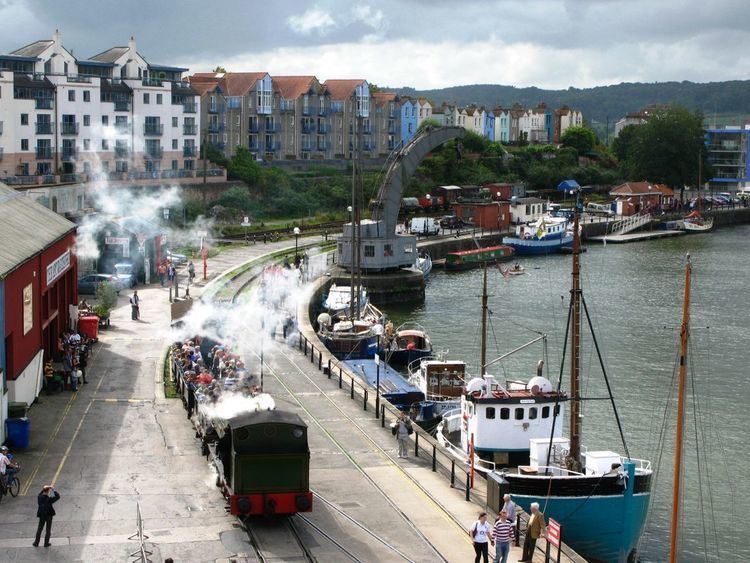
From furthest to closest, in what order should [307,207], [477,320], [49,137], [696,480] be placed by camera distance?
1. [307,207]
2. [49,137]
3. [477,320]
4. [696,480]

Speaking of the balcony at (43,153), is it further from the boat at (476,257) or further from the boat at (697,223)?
the boat at (697,223)

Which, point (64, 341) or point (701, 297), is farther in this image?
point (701, 297)

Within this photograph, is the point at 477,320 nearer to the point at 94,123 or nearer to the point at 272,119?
the point at 94,123

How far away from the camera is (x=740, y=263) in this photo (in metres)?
100

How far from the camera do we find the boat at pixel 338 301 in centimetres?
6041

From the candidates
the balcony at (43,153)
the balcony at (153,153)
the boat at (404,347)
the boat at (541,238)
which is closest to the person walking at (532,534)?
the boat at (404,347)

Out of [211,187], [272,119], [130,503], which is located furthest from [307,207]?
[130,503]

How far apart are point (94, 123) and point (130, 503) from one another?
72672mm

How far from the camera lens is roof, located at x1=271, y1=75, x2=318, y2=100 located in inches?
5177

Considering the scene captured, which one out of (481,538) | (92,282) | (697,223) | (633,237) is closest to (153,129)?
(92,282)

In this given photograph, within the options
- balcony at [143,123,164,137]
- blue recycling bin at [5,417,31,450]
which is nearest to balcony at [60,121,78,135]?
balcony at [143,123,164,137]

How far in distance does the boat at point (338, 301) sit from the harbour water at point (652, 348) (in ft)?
14.8

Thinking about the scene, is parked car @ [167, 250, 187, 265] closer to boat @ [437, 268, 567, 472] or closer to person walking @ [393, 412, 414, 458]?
boat @ [437, 268, 567, 472]

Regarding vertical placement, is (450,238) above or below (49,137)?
below
